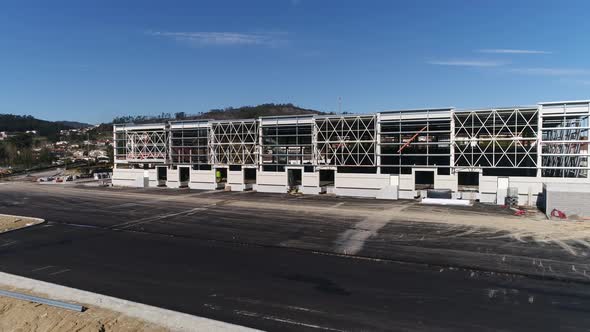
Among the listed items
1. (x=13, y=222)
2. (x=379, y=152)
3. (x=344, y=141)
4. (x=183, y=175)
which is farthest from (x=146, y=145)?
(x=379, y=152)

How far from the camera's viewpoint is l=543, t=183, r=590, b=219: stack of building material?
2503cm

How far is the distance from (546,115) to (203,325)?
3396 centimetres

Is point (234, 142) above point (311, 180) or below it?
above

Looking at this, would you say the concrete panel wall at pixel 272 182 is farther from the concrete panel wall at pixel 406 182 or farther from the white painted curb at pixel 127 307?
the white painted curb at pixel 127 307

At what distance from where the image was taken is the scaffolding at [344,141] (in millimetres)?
40406

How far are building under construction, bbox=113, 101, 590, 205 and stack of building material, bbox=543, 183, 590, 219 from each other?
5.08 metres

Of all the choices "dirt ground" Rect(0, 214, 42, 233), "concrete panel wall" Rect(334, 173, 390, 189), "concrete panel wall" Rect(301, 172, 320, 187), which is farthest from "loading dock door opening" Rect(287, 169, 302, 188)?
"dirt ground" Rect(0, 214, 42, 233)

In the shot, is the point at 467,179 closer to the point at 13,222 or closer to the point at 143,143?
the point at 143,143

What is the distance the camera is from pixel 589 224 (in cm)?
2280

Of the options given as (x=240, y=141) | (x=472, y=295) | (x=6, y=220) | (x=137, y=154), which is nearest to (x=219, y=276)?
(x=472, y=295)

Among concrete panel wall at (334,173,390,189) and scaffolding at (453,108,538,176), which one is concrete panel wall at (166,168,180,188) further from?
scaffolding at (453,108,538,176)

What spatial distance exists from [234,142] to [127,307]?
124ft

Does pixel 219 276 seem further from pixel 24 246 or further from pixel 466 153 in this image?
pixel 466 153

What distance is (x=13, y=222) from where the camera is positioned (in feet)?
83.7
